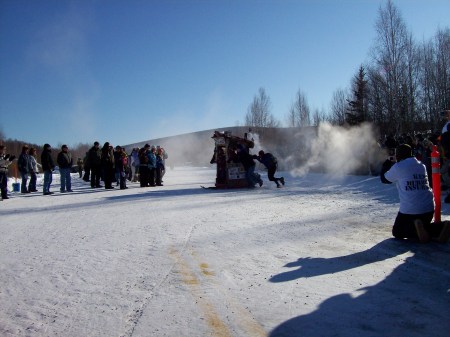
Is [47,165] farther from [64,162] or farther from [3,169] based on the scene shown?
[3,169]

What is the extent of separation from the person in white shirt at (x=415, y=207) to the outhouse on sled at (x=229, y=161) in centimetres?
1081

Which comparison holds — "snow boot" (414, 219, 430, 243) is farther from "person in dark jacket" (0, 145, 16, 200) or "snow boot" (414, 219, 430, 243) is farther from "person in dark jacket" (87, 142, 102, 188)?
"person in dark jacket" (87, 142, 102, 188)

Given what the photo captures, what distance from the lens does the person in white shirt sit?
5.96 meters

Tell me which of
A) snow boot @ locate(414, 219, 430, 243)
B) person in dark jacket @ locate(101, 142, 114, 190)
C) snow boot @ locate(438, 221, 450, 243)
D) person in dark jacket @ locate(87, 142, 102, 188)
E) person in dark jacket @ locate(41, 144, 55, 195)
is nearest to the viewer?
snow boot @ locate(438, 221, 450, 243)

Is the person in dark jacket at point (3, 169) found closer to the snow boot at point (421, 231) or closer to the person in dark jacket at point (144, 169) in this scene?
the person in dark jacket at point (144, 169)

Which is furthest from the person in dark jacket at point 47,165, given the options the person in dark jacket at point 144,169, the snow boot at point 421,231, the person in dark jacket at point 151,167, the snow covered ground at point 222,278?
the snow boot at point 421,231

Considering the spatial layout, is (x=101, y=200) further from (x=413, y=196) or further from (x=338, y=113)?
(x=338, y=113)

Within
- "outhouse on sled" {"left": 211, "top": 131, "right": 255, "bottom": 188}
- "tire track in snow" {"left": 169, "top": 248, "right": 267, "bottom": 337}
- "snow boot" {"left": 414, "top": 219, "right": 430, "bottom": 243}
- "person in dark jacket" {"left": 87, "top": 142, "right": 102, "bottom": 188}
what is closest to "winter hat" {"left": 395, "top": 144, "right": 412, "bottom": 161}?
"snow boot" {"left": 414, "top": 219, "right": 430, "bottom": 243}

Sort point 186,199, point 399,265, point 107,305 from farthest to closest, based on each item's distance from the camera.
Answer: point 186,199, point 399,265, point 107,305

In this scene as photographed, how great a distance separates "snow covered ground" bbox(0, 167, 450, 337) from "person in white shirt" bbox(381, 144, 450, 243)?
0.66ft

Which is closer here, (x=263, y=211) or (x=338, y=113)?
(x=263, y=211)

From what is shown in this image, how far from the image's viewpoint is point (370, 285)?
13.8ft

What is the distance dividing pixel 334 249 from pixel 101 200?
973 centimetres

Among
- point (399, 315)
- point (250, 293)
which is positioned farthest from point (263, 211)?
point (399, 315)
